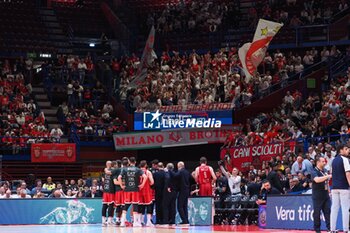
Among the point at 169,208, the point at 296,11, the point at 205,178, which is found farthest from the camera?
the point at 296,11

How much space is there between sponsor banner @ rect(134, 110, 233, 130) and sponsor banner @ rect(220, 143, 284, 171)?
101 inches

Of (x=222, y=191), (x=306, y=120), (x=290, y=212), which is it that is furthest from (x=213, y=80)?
(x=290, y=212)

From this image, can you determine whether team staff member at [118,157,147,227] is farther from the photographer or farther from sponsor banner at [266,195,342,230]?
sponsor banner at [266,195,342,230]

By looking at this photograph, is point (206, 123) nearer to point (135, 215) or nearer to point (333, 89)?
point (333, 89)

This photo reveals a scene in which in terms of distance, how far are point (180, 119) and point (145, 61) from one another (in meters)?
5.30

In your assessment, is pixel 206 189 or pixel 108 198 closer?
pixel 108 198

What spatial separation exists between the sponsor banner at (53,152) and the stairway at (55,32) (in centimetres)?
890

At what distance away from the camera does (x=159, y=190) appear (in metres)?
26.0

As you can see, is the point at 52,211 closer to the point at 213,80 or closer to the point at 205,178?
the point at 205,178

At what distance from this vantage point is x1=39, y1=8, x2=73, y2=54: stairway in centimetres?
4782

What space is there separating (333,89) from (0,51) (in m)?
18.6

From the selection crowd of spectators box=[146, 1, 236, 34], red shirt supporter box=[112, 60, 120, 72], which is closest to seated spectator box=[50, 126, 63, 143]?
red shirt supporter box=[112, 60, 120, 72]

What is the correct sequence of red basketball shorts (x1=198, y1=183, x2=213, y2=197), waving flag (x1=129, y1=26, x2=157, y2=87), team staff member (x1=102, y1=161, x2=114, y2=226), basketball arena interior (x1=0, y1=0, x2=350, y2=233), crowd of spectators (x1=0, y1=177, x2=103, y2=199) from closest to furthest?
team staff member (x1=102, y1=161, x2=114, y2=226), basketball arena interior (x1=0, y1=0, x2=350, y2=233), red basketball shorts (x1=198, y1=183, x2=213, y2=197), crowd of spectators (x1=0, y1=177, x2=103, y2=199), waving flag (x1=129, y1=26, x2=157, y2=87)

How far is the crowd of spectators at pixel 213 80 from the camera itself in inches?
1596
